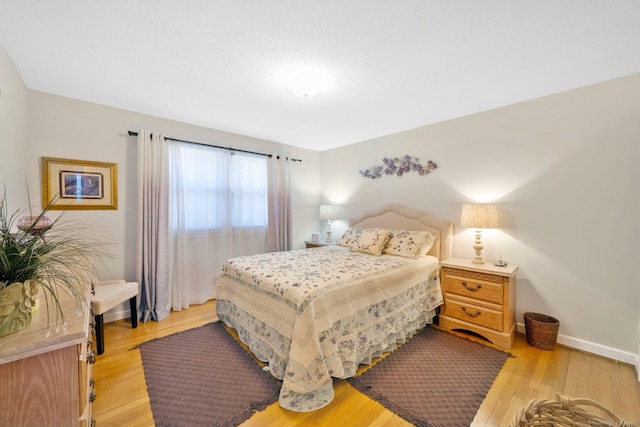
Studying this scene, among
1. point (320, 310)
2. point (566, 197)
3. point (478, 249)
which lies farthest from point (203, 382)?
point (566, 197)

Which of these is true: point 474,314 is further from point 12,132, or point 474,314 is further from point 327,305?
point 12,132

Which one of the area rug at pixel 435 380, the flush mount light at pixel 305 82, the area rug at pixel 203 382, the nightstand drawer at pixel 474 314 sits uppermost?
the flush mount light at pixel 305 82

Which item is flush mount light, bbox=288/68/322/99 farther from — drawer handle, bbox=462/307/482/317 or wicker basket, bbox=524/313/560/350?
wicker basket, bbox=524/313/560/350

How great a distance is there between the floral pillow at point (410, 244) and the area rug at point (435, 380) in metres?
0.93

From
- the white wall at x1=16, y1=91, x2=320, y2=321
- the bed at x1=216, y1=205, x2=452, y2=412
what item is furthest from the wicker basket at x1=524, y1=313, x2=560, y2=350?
the white wall at x1=16, y1=91, x2=320, y2=321

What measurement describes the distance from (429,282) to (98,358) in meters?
3.17

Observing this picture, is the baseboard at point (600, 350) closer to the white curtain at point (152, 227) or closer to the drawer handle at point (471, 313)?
the drawer handle at point (471, 313)

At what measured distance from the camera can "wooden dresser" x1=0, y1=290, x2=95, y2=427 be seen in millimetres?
790

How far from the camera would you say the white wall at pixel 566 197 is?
2.15 meters

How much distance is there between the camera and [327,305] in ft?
6.07

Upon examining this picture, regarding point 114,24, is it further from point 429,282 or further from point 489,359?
point 489,359

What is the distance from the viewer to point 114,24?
1585 millimetres

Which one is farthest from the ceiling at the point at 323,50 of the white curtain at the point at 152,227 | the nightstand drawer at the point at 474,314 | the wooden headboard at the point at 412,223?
the nightstand drawer at the point at 474,314

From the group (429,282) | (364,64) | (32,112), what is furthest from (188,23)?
(429,282)
